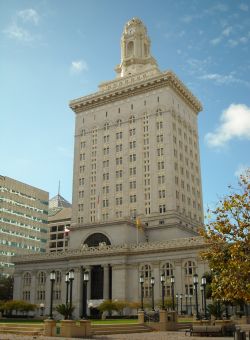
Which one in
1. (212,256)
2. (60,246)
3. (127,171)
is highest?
(127,171)

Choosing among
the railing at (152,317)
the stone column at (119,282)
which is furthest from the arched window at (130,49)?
the railing at (152,317)

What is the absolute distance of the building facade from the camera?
128250 millimetres

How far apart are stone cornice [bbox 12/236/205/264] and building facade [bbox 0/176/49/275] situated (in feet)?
125

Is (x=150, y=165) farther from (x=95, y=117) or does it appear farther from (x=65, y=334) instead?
(x=65, y=334)

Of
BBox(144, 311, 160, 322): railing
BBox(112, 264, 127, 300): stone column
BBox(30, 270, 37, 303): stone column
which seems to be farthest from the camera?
BBox(30, 270, 37, 303): stone column

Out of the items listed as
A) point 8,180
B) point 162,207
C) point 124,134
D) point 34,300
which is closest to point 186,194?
point 162,207

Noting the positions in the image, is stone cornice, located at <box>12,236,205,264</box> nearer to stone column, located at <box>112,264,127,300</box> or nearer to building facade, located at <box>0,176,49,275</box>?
stone column, located at <box>112,264,127,300</box>

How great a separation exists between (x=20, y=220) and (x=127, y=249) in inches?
2555

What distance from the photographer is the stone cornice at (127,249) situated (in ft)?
248

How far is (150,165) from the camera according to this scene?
97.2 metres

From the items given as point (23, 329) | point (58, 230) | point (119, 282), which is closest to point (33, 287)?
point (119, 282)

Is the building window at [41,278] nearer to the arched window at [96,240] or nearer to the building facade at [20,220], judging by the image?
the arched window at [96,240]

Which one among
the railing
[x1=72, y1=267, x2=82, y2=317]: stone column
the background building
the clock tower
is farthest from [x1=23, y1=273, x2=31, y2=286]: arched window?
the clock tower

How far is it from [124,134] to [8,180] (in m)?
50.1
